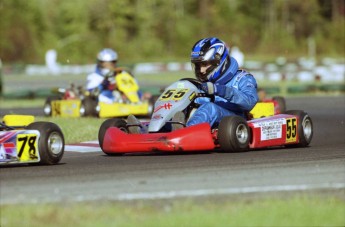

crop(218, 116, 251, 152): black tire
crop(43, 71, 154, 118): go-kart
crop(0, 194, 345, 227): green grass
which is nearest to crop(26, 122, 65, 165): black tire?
crop(218, 116, 251, 152): black tire

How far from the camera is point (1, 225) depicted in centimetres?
557

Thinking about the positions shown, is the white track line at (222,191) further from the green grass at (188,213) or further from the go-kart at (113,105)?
the go-kart at (113,105)

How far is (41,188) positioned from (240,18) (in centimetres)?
6433

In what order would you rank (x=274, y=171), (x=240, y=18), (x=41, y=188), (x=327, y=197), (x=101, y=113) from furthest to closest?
1. (x=240, y=18)
2. (x=101, y=113)
3. (x=274, y=171)
4. (x=41, y=188)
5. (x=327, y=197)

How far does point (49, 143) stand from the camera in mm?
8672

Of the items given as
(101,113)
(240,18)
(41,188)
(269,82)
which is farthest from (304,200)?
(240,18)

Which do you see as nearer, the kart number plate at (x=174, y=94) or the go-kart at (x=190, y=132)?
the go-kart at (x=190, y=132)

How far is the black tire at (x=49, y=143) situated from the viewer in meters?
8.60

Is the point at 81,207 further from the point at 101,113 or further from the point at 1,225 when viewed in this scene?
the point at 101,113

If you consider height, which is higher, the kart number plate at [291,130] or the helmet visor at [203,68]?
the helmet visor at [203,68]

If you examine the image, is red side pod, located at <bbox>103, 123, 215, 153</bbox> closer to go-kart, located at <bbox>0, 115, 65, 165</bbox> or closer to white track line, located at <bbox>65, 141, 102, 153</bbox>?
go-kart, located at <bbox>0, 115, 65, 165</bbox>

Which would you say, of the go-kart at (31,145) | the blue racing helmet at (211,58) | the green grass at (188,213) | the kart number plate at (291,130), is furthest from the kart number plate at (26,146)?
the kart number plate at (291,130)

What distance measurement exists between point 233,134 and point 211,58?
1.21 metres

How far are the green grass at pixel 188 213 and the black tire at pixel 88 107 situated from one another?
36.5ft
